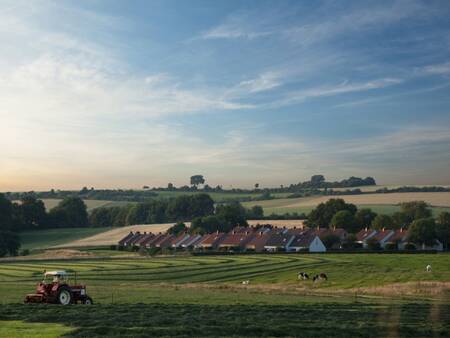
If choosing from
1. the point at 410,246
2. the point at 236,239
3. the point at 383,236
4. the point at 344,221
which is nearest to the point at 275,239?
the point at 236,239

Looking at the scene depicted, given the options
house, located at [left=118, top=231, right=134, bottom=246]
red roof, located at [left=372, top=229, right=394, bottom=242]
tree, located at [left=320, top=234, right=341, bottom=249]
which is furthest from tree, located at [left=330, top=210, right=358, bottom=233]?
house, located at [left=118, top=231, right=134, bottom=246]

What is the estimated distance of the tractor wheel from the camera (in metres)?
31.6

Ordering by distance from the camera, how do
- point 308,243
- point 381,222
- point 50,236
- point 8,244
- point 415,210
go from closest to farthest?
point 8,244 → point 308,243 → point 381,222 → point 415,210 → point 50,236

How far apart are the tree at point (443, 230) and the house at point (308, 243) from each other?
22.1 meters

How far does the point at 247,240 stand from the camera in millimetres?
127375

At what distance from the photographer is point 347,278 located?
193ft

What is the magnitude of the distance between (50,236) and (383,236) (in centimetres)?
7844

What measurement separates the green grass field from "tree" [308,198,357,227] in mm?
55095

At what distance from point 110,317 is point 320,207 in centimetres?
12538

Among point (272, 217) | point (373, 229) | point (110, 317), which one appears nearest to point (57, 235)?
point (272, 217)

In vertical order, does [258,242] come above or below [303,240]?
below

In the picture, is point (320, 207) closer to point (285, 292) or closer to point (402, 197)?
point (402, 197)

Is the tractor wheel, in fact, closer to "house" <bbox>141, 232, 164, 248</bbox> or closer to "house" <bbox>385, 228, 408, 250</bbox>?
"house" <bbox>385, 228, 408, 250</bbox>

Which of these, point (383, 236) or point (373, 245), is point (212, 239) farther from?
point (373, 245)
